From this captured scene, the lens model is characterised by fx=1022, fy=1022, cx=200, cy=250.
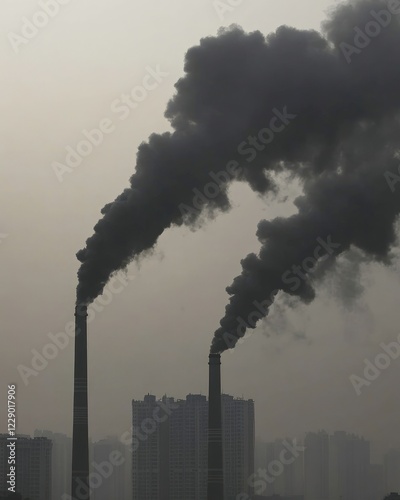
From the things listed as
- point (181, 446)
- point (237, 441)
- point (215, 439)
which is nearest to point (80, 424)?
point (215, 439)

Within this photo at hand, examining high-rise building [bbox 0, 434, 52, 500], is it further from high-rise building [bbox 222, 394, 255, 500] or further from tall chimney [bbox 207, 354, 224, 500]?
tall chimney [bbox 207, 354, 224, 500]

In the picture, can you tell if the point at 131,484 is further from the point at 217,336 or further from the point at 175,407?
the point at 217,336

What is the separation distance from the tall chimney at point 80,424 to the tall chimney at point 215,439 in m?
5.12

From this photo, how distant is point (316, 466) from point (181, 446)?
73.7 ft

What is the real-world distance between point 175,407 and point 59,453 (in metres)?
11.2

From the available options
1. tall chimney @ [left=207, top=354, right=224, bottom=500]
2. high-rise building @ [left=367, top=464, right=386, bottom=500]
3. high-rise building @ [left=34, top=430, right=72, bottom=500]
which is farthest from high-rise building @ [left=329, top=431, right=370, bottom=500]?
tall chimney @ [left=207, top=354, right=224, bottom=500]

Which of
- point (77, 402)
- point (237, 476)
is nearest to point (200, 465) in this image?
point (237, 476)

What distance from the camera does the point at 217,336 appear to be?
142 ft

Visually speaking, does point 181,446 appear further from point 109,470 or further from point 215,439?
point 215,439

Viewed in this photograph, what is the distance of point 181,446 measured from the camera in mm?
82875

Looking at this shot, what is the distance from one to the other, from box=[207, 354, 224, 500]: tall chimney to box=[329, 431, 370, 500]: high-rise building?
5730cm

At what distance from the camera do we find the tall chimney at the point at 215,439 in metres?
42.4

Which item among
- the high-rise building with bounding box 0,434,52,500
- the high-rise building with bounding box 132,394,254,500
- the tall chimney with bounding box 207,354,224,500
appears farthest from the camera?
the high-rise building with bounding box 132,394,254,500

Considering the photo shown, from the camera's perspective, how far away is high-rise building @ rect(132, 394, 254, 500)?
82.6 metres
